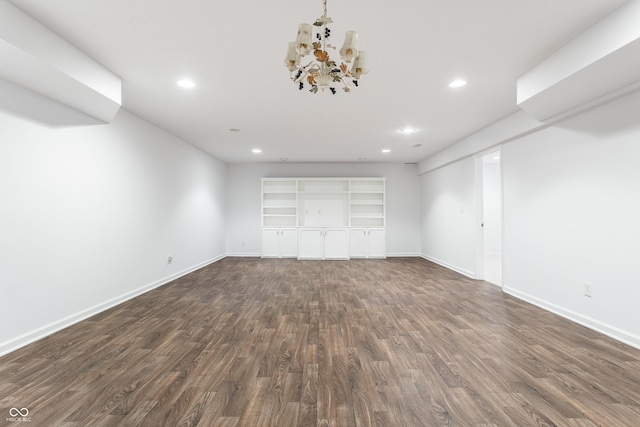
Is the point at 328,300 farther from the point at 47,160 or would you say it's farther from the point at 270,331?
the point at 47,160

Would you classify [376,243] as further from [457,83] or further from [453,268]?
[457,83]

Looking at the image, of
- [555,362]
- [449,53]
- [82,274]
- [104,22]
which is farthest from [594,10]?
[82,274]

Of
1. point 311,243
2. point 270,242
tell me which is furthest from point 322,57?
point 270,242

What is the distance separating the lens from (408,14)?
2.08 meters

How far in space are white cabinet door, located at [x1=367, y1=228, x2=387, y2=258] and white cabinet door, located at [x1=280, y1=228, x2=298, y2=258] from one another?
6.76ft

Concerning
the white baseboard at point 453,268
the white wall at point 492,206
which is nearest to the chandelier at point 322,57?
the white baseboard at point 453,268

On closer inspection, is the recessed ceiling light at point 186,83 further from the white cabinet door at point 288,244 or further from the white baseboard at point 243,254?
the white baseboard at point 243,254

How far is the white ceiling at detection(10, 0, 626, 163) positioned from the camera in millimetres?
2033

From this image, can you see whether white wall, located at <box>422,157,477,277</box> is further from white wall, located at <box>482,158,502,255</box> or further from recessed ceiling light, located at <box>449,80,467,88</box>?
recessed ceiling light, located at <box>449,80,467,88</box>

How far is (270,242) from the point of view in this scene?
784cm

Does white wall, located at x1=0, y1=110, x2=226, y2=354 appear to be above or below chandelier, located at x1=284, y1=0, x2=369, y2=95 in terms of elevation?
below

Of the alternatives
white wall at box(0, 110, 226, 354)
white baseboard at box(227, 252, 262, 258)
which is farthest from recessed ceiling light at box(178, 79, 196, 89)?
white baseboard at box(227, 252, 262, 258)

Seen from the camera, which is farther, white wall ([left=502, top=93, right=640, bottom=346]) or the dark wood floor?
white wall ([left=502, top=93, right=640, bottom=346])

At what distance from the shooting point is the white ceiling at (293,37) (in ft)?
6.67
